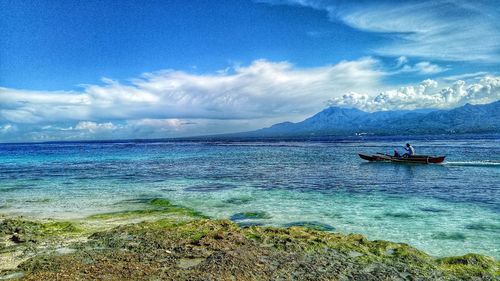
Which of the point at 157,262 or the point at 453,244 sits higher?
the point at 157,262

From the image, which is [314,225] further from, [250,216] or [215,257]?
[215,257]

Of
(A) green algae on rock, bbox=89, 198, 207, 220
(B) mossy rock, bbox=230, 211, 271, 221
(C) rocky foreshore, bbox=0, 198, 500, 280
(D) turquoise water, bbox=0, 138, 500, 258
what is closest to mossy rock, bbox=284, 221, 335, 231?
(D) turquoise water, bbox=0, 138, 500, 258

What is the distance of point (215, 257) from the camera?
11.9 m

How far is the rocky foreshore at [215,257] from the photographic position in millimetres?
10672

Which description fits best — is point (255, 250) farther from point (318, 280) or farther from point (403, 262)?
point (403, 262)

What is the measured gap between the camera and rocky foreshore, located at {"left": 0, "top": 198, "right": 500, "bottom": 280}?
420 inches

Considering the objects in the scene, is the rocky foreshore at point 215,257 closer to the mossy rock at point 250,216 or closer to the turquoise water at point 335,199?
the turquoise water at point 335,199

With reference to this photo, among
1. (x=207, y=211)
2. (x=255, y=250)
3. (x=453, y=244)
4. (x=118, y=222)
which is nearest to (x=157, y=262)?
(x=255, y=250)

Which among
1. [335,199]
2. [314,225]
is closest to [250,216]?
[314,225]

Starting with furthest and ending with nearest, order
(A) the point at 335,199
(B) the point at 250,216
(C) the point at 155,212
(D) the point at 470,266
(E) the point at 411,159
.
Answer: (E) the point at 411,159
(A) the point at 335,199
(C) the point at 155,212
(B) the point at 250,216
(D) the point at 470,266

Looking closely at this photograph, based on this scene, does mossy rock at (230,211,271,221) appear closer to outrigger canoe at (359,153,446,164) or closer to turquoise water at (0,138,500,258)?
turquoise water at (0,138,500,258)

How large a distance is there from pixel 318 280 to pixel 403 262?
3.70m

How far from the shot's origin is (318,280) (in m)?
10.1

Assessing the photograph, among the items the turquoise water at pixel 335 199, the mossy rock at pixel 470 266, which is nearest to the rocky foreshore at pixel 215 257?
the mossy rock at pixel 470 266
